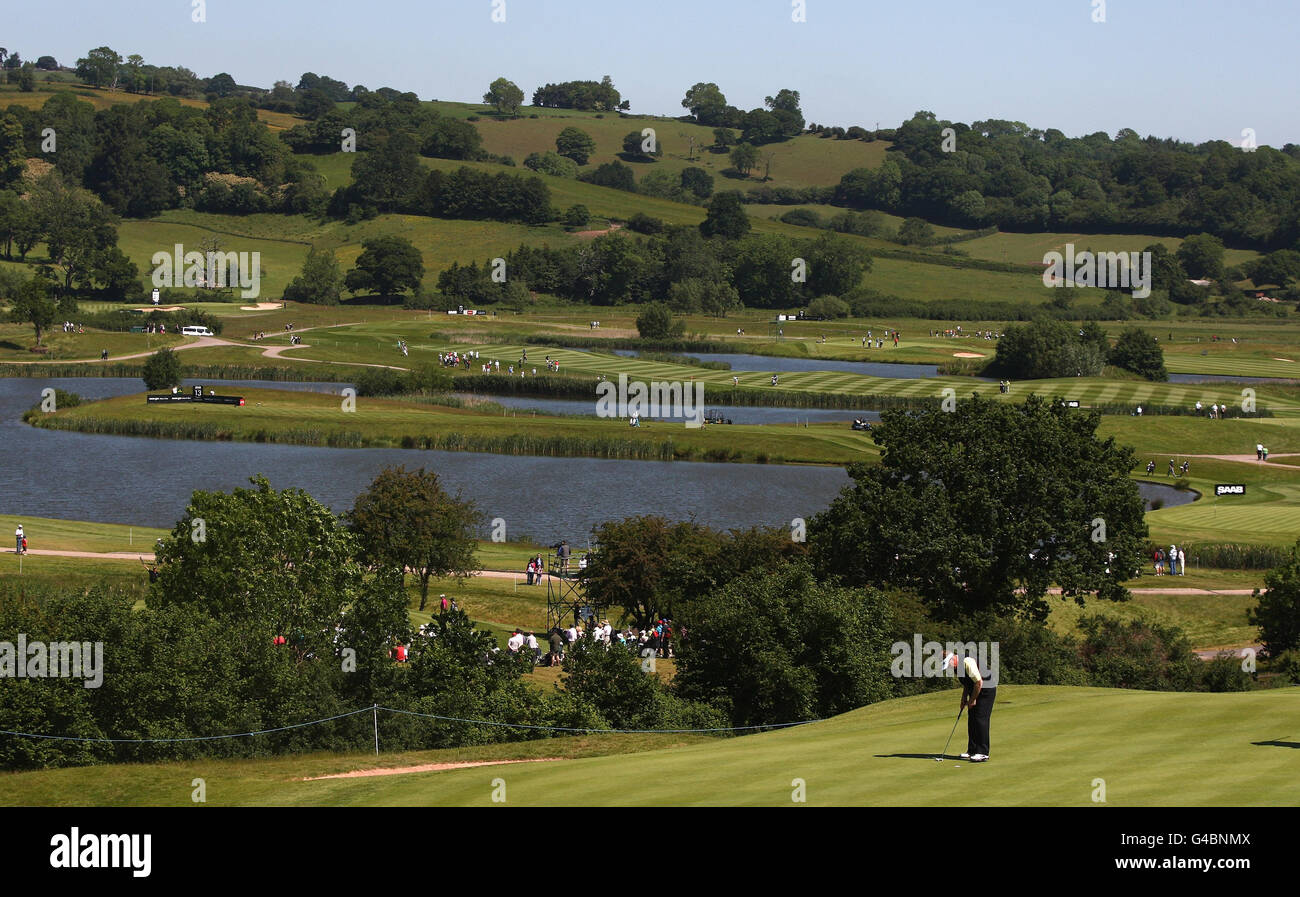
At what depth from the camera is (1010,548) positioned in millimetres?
45906

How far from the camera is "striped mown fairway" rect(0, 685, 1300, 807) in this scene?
19.9 meters

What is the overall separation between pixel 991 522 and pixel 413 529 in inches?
861

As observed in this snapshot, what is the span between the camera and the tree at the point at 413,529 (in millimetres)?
53625

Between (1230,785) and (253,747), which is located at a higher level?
(1230,785)

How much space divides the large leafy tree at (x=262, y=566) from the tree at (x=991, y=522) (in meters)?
17.3

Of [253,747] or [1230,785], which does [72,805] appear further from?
[1230,785]

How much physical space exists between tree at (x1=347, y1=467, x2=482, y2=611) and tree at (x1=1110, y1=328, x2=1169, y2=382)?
109842mm

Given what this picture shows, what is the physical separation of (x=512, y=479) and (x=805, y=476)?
1914cm

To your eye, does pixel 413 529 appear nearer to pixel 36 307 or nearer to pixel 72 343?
pixel 72 343

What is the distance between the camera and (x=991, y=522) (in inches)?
1813

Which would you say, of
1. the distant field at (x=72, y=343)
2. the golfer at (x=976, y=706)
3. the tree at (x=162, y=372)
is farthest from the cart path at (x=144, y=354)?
the golfer at (x=976, y=706)

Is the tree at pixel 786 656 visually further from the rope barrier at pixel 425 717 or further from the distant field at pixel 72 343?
the distant field at pixel 72 343

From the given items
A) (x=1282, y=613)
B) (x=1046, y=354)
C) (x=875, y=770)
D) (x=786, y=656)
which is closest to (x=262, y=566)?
(x=786, y=656)
